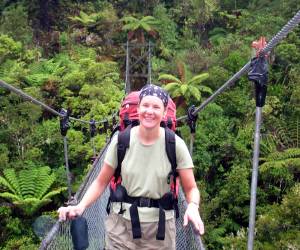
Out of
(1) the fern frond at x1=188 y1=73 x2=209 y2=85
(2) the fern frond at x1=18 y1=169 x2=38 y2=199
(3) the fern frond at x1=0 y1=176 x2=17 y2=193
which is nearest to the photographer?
(3) the fern frond at x1=0 y1=176 x2=17 y2=193

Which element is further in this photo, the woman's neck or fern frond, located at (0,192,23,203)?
fern frond, located at (0,192,23,203)

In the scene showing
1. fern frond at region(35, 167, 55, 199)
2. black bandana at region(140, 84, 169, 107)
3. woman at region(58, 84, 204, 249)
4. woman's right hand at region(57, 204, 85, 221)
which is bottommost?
fern frond at region(35, 167, 55, 199)

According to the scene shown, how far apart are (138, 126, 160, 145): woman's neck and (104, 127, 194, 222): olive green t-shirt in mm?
12

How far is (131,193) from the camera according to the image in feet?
5.24

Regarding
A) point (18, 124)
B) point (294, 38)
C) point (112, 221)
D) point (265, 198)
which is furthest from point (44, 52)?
point (112, 221)

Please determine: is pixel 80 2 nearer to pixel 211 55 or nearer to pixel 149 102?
pixel 211 55

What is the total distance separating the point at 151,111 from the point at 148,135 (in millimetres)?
83

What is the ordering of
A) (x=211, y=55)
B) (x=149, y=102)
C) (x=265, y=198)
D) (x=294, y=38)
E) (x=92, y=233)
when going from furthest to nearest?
(x=211, y=55) → (x=294, y=38) → (x=265, y=198) → (x=92, y=233) → (x=149, y=102)

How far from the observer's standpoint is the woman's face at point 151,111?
1.53 metres

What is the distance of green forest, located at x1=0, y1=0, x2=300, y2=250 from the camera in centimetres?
545

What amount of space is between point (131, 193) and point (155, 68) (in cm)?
742

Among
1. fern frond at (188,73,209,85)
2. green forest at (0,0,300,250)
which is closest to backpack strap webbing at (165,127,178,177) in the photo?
green forest at (0,0,300,250)

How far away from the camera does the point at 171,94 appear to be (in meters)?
7.25

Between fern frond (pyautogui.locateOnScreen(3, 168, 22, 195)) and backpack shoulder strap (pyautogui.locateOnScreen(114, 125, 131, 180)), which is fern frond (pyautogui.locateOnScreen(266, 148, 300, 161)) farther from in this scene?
backpack shoulder strap (pyautogui.locateOnScreen(114, 125, 131, 180))
